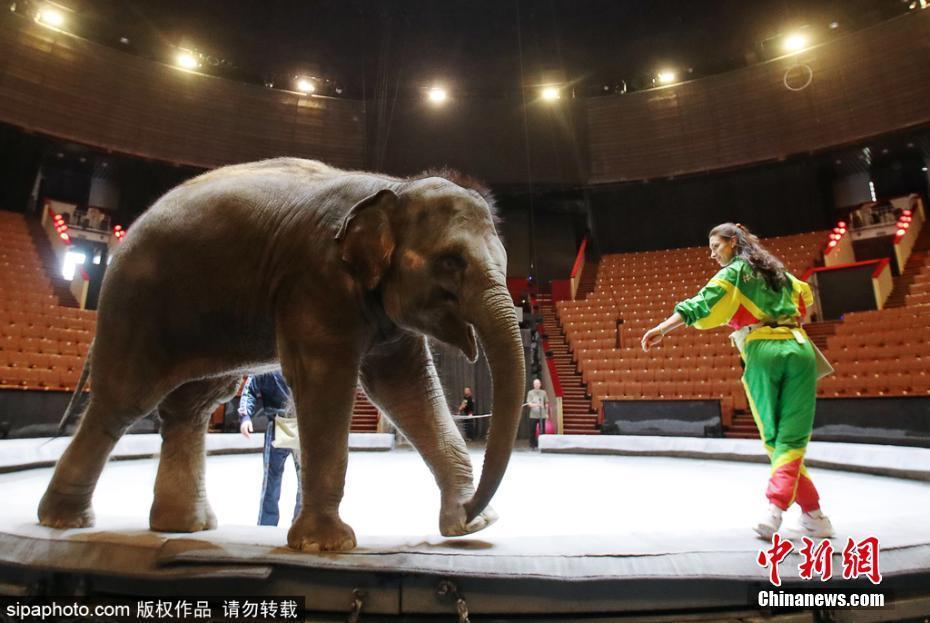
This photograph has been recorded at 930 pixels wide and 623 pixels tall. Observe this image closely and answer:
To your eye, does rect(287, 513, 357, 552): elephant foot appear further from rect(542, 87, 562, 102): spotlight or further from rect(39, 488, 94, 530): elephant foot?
rect(542, 87, 562, 102): spotlight

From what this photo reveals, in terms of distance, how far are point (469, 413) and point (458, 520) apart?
8681 mm

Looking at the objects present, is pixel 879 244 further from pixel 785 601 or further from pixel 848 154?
pixel 785 601

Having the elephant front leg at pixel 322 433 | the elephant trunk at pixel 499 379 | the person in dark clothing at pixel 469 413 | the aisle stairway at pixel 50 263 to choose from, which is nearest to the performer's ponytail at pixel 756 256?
the elephant trunk at pixel 499 379

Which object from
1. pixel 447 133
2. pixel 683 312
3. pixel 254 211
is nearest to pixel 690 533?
pixel 683 312

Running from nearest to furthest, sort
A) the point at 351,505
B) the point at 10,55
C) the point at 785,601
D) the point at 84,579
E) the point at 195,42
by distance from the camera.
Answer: the point at 785,601 < the point at 84,579 < the point at 351,505 < the point at 10,55 < the point at 195,42

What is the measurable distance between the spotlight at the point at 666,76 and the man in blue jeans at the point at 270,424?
53.1 ft

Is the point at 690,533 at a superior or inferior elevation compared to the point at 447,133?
inferior

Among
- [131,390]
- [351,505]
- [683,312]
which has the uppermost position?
[683,312]

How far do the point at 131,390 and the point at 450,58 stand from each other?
15261 mm

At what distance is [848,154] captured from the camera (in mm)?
15250

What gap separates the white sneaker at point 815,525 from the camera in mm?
2037

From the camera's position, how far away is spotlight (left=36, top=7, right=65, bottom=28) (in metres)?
12.8

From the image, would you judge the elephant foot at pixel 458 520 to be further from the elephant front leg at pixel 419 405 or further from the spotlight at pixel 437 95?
the spotlight at pixel 437 95

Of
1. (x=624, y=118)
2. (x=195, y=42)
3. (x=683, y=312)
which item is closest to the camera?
(x=683, y=312)
